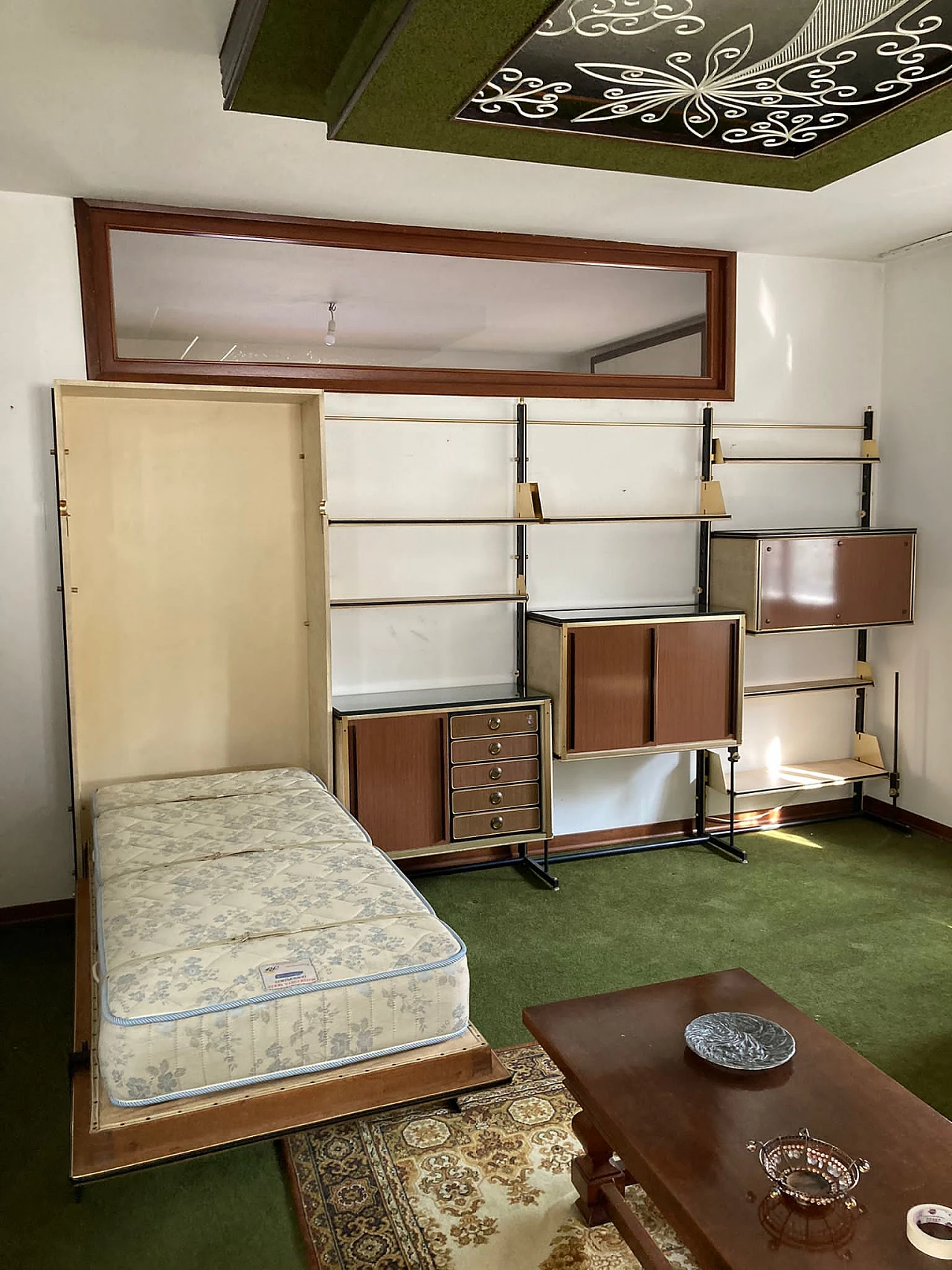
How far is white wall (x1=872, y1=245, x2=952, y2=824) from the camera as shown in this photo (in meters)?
4.52

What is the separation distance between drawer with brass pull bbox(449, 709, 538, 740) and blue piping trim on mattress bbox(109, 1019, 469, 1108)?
5.21ft

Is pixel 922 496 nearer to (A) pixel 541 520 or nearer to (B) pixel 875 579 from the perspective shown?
(B) pixel 875 579

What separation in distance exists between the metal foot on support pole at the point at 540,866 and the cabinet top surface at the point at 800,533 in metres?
1.57

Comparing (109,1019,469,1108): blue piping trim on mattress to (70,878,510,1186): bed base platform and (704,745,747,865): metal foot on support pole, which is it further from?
(704,745,747,865): metal foot on support pole

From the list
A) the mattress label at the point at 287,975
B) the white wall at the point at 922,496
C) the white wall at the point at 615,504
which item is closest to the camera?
the mattress label at the point at 287,975

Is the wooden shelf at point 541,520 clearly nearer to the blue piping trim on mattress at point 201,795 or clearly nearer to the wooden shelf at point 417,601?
the wooden shelf at point 417,601

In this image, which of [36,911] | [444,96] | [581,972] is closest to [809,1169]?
[581,972]

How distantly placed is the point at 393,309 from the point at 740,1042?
3.10m

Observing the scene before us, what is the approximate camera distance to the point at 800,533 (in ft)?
14.4

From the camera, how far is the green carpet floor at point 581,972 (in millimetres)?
2150

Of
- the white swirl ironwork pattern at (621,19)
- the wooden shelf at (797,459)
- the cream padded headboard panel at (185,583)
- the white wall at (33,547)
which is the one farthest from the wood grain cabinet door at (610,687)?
the white swirl ironwork pattern at (621,19)

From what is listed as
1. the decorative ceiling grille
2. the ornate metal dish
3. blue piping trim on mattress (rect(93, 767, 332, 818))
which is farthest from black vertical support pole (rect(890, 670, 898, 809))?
the ornate metal dish

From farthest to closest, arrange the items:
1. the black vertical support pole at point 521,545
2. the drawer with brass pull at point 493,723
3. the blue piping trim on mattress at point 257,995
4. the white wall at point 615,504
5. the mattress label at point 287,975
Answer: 1. the black vertical support pole at point 521,545
2. the white wall at point 615,504
3. the drawer with brass pull at point 493,723
4. the mattress label at point 287,975
5. the blue piping trim on mattress at point 257,995

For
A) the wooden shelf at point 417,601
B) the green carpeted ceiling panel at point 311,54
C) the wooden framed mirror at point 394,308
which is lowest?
the wooden shelf at point 417,601
